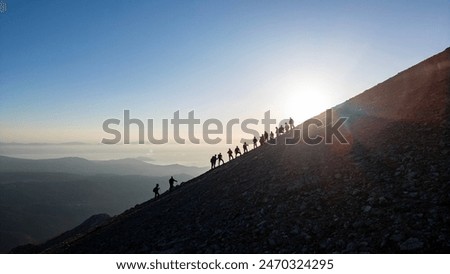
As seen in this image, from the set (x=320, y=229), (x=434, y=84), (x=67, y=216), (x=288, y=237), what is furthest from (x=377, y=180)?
(x=67, y=216)

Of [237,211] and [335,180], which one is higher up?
[335,180]

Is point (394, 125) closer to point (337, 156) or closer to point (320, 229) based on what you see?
point (337, 156)

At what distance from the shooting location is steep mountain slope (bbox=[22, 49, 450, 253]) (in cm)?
1225

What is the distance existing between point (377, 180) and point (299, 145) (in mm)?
11665

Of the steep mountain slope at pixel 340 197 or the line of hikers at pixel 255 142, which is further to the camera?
the line of hikers at pixel 255 142

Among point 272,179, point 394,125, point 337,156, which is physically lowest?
point 272,179

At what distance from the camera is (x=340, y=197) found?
1527cm

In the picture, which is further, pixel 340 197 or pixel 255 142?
pixel 255 142

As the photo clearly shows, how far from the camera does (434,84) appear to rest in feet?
77.7

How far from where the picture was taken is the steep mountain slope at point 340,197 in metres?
12.2

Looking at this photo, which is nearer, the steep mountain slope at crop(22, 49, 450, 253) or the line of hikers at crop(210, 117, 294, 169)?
the steep mountain slope at crop(22, 49, 450, 253)

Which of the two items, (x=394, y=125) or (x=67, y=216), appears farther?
(x=67, y=216)
